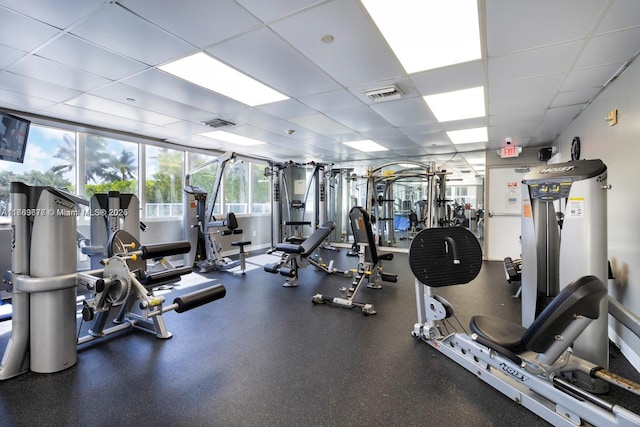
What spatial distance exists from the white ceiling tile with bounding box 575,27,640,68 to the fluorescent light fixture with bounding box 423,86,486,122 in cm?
85

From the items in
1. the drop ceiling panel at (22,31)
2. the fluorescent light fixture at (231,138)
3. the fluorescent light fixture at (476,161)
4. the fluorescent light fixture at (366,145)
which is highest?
the fluorescent light fixture at (366,145)

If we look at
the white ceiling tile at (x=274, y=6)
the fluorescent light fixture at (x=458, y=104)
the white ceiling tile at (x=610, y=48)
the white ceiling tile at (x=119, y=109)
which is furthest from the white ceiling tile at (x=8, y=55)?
the white ceiling tile at (x=610, y=48)

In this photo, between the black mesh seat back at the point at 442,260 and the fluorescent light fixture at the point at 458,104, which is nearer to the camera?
the black mesh seat back at the point at 442,260

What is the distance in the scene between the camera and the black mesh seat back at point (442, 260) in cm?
219

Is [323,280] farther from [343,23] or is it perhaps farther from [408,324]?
[343,23]

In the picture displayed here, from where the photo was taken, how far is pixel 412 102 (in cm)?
362

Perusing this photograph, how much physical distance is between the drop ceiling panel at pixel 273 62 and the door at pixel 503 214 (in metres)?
5.07

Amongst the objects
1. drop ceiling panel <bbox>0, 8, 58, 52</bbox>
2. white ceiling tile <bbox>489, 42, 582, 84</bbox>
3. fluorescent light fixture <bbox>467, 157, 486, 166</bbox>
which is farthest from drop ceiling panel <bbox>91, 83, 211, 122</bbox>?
fluorescent light fixture <bbox>467, 157, 486, 166</bbox>

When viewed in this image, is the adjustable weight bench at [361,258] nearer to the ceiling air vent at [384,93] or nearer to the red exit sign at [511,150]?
the ceiling air vent at [384,93]

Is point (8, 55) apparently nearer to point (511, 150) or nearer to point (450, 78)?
point (450, 78)

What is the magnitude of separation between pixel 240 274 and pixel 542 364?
14.3 feet

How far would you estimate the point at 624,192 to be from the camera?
2.49 m

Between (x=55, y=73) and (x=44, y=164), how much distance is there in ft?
7.25

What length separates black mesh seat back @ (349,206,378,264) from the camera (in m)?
3.66
